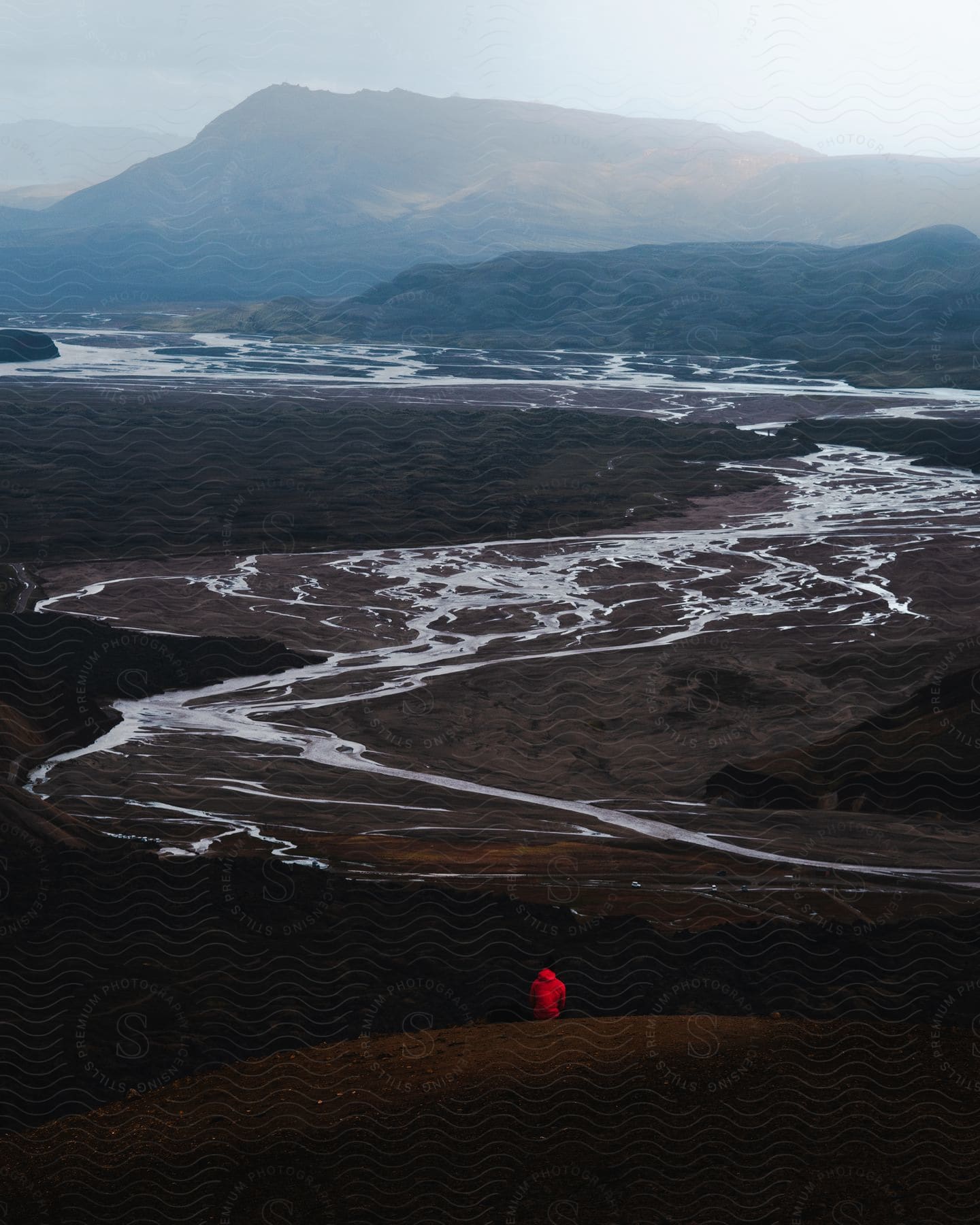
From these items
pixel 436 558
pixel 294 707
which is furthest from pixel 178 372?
pixel 294 707

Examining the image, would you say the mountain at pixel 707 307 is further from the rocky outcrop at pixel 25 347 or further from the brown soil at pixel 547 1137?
the brown soil at pixel 547 1137

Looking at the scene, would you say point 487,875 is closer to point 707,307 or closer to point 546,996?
point 546,996

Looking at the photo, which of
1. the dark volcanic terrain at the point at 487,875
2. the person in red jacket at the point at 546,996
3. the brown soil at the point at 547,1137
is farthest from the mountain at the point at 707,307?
the brown soil at the point at 547,1137

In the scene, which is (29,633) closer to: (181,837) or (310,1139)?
(181,837)

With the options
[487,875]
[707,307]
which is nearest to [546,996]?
[487,875]

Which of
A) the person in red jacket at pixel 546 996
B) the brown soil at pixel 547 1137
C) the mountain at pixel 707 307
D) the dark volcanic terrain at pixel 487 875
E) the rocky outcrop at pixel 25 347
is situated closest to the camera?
the brown soil at pixel 547 1137

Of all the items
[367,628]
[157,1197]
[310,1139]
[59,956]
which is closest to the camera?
[157,1197]
